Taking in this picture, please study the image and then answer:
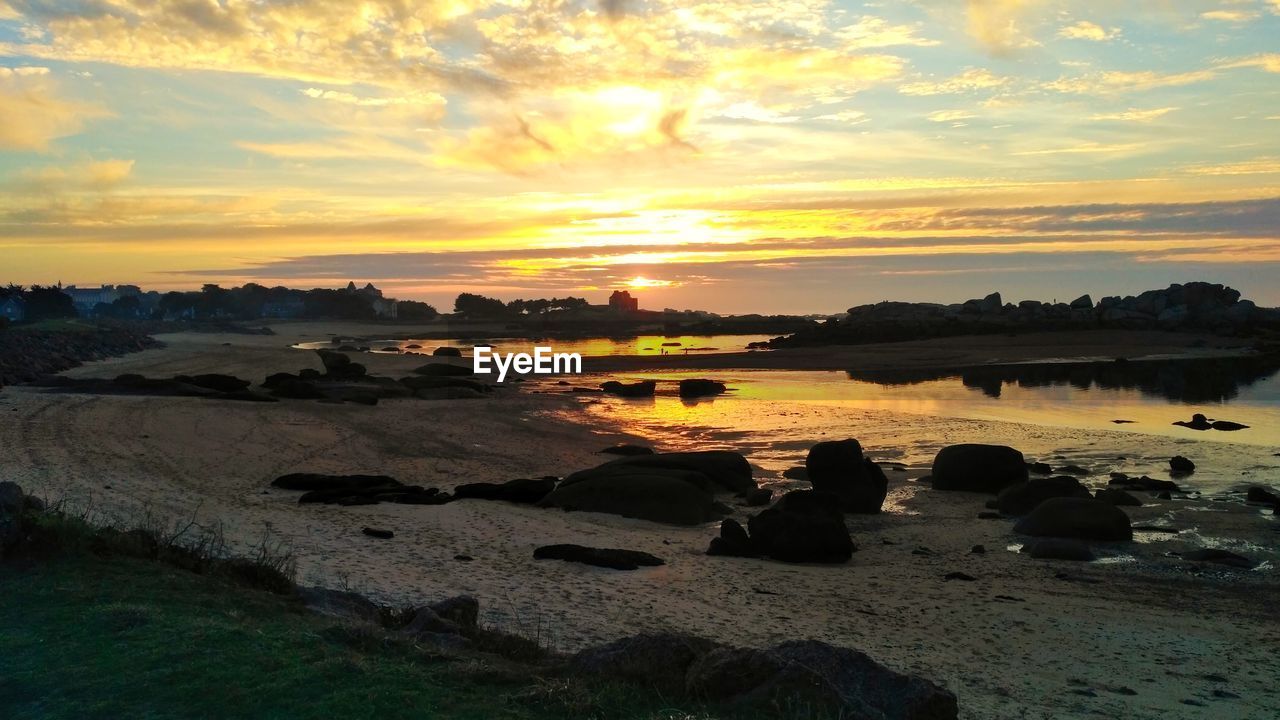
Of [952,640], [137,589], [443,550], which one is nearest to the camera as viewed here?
[137,589]

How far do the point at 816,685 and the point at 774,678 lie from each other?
0.30m

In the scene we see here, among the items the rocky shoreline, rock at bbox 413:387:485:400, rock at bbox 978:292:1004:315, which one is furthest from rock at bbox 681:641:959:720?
rock at bbox 978:292:1004:315

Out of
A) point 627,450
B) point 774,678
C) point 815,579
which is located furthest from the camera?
point 627,450

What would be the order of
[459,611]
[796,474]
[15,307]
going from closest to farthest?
[459,611] < [796,474] < [15,307]

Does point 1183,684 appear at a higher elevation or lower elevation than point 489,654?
lower

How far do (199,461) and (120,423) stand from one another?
636 centimetres

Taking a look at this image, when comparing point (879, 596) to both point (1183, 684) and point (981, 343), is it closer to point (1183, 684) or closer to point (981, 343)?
point (1183, 684)

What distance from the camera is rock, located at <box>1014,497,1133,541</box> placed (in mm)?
16016

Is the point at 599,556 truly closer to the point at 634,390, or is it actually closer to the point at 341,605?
the point at 341,605

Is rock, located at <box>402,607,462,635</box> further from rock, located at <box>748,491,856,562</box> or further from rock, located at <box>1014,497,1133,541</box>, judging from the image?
rock, located at <box>1014,497,1133,541</box>

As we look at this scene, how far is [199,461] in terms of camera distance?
2114cm

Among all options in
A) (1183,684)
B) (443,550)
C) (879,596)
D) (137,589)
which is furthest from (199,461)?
(1183,684)

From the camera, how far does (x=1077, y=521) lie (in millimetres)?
16328

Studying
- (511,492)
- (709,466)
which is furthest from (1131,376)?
(511,492)
